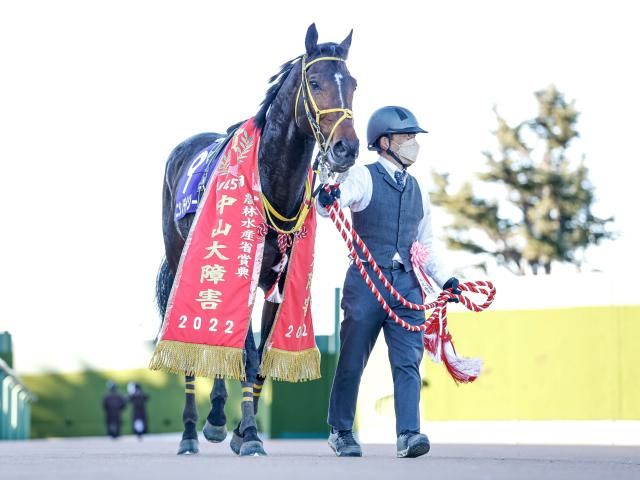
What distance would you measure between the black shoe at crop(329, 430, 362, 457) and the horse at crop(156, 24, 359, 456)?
0.50 metres

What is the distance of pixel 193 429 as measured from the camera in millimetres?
9477

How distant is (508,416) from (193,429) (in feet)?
23.7

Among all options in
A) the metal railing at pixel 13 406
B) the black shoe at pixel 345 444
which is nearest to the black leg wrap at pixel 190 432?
the black shoe at pixel 345 444

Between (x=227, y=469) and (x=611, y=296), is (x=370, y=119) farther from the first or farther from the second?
(x=611, y=296)

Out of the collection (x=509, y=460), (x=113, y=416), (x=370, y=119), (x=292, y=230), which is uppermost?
(x=370, y=119)

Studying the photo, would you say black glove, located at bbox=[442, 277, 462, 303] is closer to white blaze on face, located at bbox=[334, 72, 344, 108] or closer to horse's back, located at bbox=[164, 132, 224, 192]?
white blaze on face, located at bbox=[334, 72, 344, 108]

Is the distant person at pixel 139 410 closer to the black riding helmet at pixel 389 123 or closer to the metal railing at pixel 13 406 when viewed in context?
the metal railing at pixel 13 406

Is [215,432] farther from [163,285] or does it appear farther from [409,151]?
[409,151]

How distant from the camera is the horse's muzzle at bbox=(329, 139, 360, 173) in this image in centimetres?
746

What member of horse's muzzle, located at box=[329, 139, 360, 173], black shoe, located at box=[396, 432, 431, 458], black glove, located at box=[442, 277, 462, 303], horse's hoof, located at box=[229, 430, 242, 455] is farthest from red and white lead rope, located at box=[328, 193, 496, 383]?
horse's hoof, located at box=[229, 430, 242, 455]

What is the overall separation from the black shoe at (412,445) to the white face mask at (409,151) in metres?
1.78

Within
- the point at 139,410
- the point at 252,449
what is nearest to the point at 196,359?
the point at 252,449

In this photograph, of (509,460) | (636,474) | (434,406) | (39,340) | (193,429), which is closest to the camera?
(636,474)

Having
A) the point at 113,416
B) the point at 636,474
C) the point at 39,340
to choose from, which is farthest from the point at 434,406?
the point at 39,340
